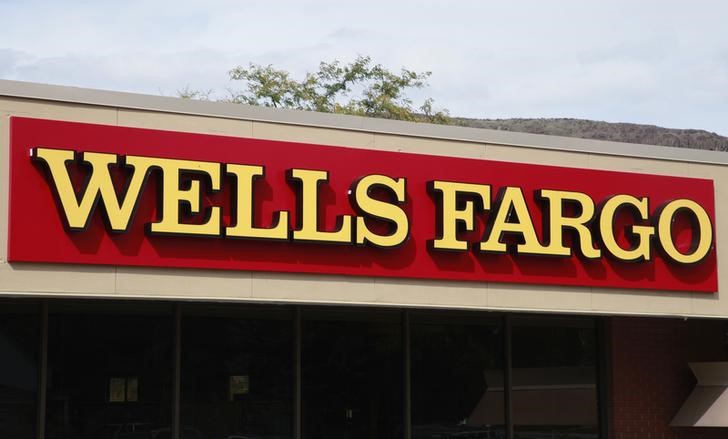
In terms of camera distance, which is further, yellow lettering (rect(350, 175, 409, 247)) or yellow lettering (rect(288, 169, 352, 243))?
yellow lettering (rect(350, 175, 409, 247))

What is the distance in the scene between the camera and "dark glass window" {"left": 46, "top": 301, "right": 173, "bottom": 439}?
49.1ft

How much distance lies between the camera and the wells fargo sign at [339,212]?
1351 centimetres

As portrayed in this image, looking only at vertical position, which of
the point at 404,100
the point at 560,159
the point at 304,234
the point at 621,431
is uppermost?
the point at 404,100

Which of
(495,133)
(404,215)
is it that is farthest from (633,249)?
(404,215)

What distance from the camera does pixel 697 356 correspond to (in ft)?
63.1

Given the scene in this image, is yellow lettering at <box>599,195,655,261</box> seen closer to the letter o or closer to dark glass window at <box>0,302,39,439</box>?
the letter o

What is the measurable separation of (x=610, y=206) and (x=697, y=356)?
13.1 ft

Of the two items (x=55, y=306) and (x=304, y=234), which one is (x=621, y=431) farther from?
(x=55, y=306)

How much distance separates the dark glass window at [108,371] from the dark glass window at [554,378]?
5.47 meters

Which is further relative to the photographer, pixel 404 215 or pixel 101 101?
pixel 404 215

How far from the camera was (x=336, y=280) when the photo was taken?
49.0 ft

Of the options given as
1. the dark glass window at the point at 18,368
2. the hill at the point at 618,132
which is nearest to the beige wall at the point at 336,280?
the dark glass window at the point at 18,368

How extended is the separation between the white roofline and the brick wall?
9.40ft

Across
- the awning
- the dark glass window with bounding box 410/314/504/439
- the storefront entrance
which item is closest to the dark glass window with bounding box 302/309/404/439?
the storefront entrance
